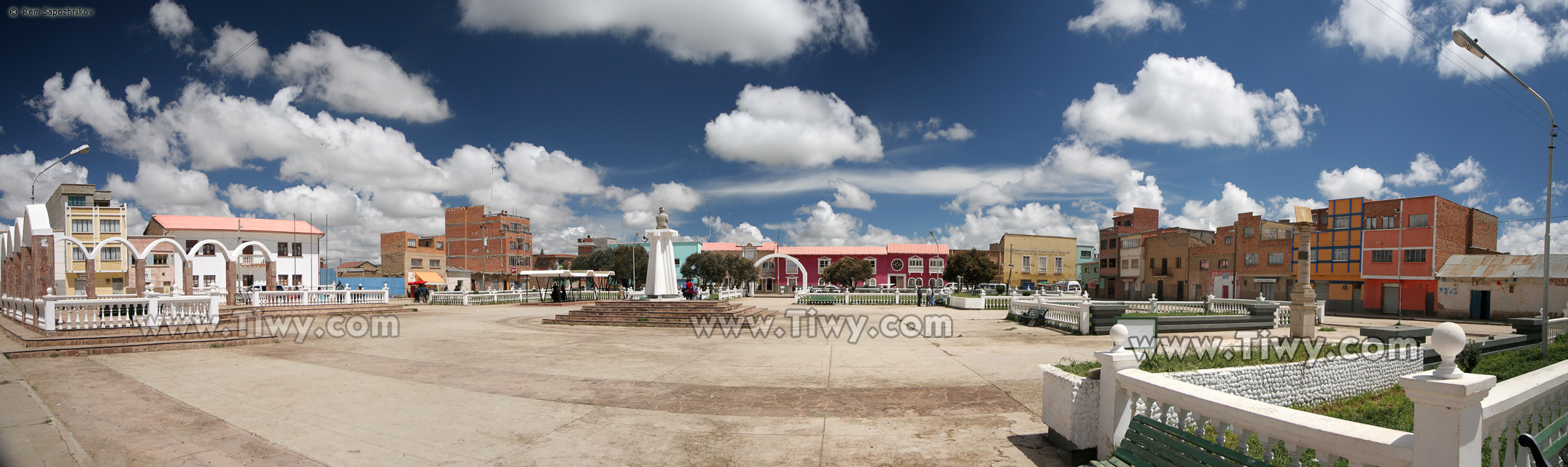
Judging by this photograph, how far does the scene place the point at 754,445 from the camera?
5625 mm

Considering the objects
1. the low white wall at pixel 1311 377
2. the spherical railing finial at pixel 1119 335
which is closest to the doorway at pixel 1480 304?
the low white wall at pixel 1311 377

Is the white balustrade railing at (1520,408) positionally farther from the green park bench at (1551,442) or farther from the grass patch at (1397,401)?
the grass patch at (1397,401)

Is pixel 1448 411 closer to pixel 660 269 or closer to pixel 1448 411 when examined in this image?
pixel 1448 411

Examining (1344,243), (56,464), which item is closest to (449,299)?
(56,464)

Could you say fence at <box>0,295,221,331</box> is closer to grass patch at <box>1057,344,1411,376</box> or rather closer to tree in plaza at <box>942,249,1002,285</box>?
grass patch at <box>1057,344,1411,376</box>

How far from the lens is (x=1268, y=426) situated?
349 cm

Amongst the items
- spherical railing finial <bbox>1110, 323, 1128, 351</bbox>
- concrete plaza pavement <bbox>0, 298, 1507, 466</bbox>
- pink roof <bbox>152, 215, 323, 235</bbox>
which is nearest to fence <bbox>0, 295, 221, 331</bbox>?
concrete plaza pavement <bbox>0, 298, 1507, 466</bbox>

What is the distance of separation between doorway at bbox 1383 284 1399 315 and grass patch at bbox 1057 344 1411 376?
33341 mm

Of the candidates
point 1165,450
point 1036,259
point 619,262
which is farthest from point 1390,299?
point 619,262

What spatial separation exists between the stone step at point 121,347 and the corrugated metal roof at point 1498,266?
45825 millimetres

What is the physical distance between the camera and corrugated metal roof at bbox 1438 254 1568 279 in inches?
1076

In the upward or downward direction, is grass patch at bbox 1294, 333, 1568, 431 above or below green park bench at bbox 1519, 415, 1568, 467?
below

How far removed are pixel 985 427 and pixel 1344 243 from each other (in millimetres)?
41673

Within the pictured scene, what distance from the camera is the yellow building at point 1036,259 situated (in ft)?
206
